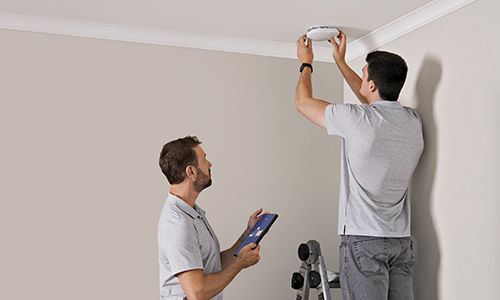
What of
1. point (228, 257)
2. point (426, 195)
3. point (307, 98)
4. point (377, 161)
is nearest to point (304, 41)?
point (307, 98)

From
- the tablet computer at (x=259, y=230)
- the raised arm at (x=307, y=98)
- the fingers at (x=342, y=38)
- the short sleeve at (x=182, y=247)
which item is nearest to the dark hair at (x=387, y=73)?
the raised arm at (x=307, y=98)

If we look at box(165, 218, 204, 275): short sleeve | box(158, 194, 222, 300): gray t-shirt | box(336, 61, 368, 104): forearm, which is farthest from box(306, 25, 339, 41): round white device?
box(165, 218, 204, 275): short sleeve

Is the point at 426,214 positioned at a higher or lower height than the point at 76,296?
higher

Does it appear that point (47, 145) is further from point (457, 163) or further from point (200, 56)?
point (457, 163)

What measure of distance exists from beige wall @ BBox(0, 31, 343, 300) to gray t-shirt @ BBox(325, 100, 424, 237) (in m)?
0.84

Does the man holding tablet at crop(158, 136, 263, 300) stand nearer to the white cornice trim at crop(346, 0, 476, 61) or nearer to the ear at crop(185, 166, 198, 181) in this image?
the ear at crop(185, 166, 198, 181)

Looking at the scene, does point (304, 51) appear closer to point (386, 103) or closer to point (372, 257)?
point (386, 103)

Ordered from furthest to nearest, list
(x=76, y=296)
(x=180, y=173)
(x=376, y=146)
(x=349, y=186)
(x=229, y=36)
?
(x=229, y=36) → (x=76, y=296) → (x=349, y=186) → (x=376, y=146) → (x=180, y=173)

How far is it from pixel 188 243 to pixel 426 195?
4.45 feet

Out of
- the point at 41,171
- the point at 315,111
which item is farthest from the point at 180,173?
the point at 41,171

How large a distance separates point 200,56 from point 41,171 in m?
1.15

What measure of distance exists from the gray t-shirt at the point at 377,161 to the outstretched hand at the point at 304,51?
0.52m

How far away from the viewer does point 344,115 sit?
10.6ft

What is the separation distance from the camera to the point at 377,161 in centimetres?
323
